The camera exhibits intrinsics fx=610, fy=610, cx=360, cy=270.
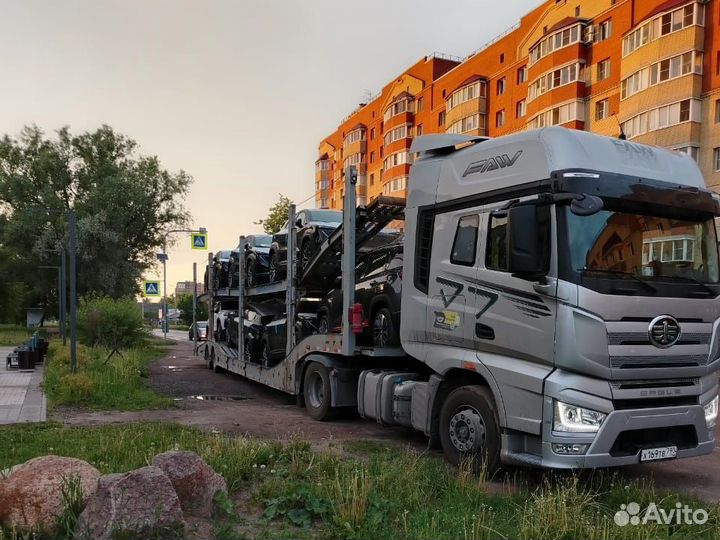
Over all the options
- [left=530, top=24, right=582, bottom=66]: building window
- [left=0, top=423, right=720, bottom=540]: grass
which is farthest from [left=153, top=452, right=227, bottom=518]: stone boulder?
[left=530, top=24, right=582, bottom=66]: building window

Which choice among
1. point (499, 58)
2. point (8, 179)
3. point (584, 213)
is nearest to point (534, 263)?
point (584, 213)

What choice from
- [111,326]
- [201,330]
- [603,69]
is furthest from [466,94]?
[111,326]

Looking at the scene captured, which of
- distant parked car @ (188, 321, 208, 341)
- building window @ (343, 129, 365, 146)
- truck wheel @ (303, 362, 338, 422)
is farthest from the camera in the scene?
building window @ (343, 129, 365, 146)

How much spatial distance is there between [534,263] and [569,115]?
3255 centimetres

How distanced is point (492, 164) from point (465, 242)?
813 mm

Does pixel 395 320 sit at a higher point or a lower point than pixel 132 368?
higher

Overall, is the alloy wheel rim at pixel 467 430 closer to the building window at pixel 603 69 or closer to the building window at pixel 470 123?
the building window at pixel 603 69

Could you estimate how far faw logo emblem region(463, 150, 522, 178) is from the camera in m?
5.76

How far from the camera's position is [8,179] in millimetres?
34438

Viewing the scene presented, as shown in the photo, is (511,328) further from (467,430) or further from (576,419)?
(467,430)

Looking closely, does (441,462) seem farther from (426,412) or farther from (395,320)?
(395,320)

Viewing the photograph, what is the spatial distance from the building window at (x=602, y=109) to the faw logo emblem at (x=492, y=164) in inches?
1186

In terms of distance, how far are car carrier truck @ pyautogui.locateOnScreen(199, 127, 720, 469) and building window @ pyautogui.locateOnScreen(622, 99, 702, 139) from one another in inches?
958

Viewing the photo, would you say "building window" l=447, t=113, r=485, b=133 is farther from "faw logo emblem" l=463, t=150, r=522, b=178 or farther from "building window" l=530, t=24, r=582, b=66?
"faw logo emblem" l=463, t=150, r=522, b=178
